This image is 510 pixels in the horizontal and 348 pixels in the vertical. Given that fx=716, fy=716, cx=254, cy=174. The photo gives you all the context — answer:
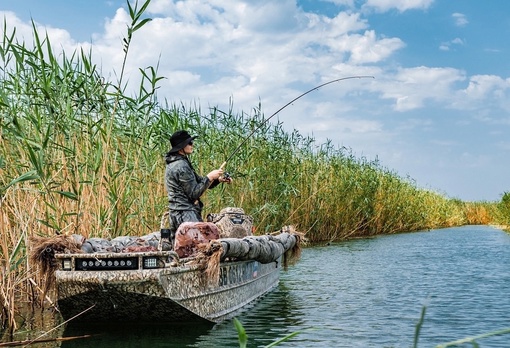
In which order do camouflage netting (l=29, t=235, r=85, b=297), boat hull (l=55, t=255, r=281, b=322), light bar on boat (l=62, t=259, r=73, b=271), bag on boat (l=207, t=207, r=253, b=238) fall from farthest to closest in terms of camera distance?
bag on boat (l=207, t=207, r=253, b=238) < camouflage netting (l=29, t=235, r=85, b=297) < light bar on boat (l=62, t=259, r=73, b=271) < boat hull (l=55, t=255, r=281, b=322)

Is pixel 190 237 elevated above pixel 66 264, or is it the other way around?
pixel 190 237

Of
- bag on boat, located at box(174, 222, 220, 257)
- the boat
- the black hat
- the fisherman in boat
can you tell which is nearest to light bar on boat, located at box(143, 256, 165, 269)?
the boat

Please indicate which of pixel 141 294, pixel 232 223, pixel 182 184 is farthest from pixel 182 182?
pixel 141 294

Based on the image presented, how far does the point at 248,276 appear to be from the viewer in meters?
8.24

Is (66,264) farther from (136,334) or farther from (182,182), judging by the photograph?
(182,182)

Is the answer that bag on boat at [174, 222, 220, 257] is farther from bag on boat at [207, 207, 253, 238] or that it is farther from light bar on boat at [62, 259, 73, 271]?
bag on boat at [207, 207, 253, 238]

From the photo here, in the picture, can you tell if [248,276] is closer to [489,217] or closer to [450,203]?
[450,203]

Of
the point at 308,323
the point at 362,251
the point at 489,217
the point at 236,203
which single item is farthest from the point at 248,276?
the point at 489,217

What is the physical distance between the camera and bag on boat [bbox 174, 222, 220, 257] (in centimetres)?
699

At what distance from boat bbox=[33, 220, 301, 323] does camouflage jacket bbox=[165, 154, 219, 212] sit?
0.75 m

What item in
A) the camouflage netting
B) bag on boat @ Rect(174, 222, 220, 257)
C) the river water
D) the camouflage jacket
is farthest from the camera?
the camouflage jacket

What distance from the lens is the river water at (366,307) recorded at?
6625 millimetres

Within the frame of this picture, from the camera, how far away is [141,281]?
20.0ft

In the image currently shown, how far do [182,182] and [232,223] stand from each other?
3.20 feet
